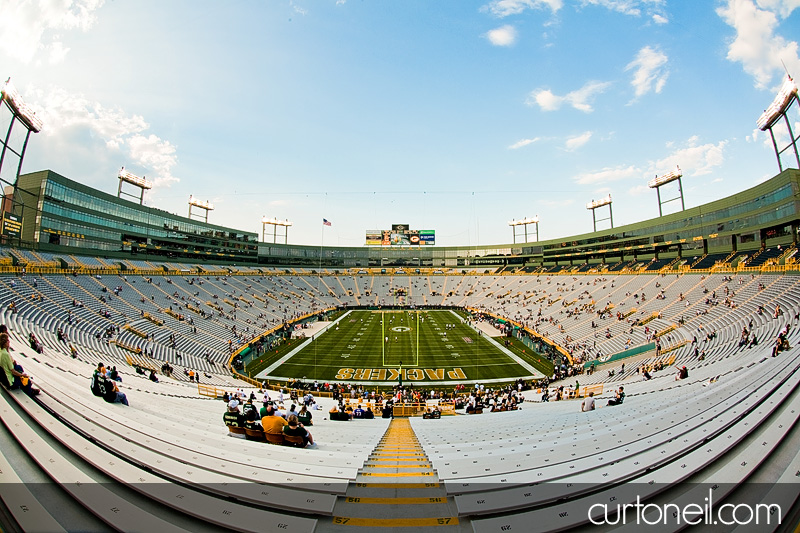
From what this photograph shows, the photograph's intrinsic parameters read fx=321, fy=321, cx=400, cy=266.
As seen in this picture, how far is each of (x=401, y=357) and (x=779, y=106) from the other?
47.7 meters

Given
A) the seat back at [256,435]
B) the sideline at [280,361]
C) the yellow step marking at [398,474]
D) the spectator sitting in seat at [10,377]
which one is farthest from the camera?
the sideline at [280,361]

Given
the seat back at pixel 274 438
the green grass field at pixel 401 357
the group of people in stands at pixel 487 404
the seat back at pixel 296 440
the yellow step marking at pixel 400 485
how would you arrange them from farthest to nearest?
the green grass field at pixel 401 357 < the group of people in stands at pixel 487 404 < the seat back at pixel 274 438 < the seat back at pixel 296 440 < the yellow step marking at pixel 400 485

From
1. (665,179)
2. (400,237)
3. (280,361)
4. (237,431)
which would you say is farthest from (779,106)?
(400,237)

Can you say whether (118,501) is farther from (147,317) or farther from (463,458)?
(147,317)

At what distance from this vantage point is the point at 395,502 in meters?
4.11

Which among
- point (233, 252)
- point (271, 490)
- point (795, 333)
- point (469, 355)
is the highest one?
point (233, 252)

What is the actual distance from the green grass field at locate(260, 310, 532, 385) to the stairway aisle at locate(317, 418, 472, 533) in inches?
853

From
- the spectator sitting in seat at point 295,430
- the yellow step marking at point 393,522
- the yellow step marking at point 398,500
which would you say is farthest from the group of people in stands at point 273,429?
the yellow step marking at point 393,522

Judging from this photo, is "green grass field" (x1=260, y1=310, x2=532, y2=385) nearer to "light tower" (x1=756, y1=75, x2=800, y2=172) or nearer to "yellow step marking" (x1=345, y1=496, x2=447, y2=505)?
"yellow step marking" (x1=345, y1=496, x2=447, y2=505)

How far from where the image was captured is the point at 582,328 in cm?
3738

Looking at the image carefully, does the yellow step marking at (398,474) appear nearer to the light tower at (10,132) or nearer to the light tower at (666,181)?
the light tower at (10,132)

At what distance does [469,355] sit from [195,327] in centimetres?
3015

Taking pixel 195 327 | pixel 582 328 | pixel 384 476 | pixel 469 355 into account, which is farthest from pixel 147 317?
pixel 582 328

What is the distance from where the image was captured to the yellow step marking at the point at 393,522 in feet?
11.6
